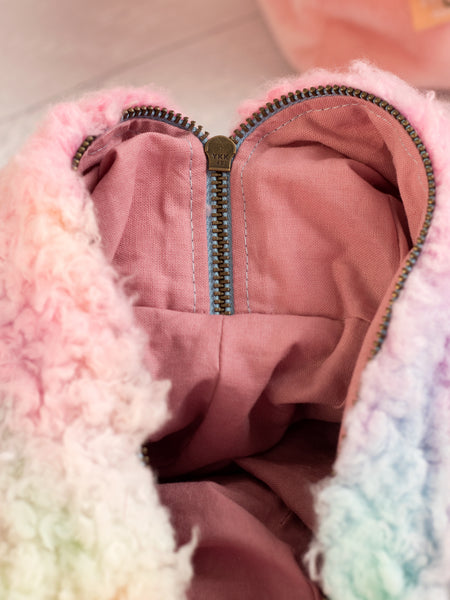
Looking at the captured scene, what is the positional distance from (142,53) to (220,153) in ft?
1.16

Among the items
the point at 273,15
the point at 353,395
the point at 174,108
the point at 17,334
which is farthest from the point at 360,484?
the point at 273,15

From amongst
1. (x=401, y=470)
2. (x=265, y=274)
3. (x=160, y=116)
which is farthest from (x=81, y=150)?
(x=401, y=470)

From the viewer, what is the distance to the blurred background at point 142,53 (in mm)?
840

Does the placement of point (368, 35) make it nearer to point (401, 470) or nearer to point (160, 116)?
point (160, 116)

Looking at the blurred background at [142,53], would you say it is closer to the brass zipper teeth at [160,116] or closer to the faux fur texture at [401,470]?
the brass zipper teeth at [160,116]

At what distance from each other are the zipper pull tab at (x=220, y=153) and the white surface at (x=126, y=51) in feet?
0.90

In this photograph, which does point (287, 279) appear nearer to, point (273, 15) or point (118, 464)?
point (118, 464)

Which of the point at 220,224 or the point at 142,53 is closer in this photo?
the point at 220,224

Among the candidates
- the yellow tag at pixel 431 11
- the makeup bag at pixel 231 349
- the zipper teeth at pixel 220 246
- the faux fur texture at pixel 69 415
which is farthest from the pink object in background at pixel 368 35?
the faux fur texture at pixel 69 415

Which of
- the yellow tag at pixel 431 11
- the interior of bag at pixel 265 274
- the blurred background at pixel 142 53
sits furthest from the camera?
the blurred background at pixel 142 53

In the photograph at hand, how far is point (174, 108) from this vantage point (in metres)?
0.63

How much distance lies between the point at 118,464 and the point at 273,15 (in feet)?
2.00

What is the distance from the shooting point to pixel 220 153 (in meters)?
0.59

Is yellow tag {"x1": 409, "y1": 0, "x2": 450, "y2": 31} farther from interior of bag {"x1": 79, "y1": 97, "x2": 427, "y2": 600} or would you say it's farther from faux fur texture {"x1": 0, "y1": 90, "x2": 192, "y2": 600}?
faux fur texture {"x1": 0, "y1": 90, "x2": 192, "y2": 600}
